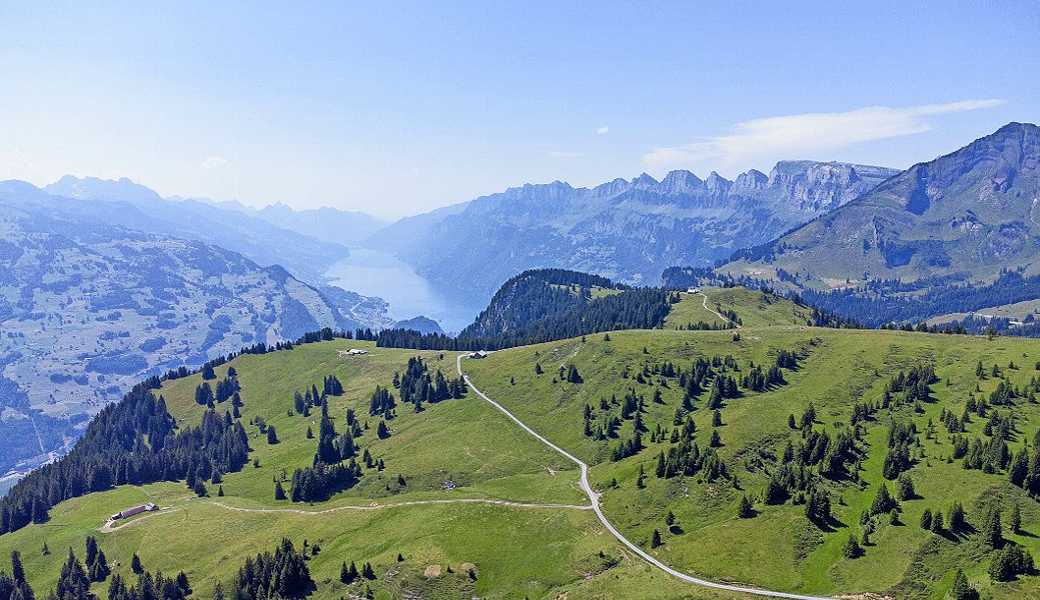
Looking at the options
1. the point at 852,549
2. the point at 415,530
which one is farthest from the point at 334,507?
the point at 852,549

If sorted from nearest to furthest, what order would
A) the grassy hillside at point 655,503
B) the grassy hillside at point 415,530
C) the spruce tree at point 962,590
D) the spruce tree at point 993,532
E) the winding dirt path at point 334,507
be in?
the spruce tree at point 962,590 < the spruce tree at point 993,532 < the grassy hillside at point 655,503 < the grassy hillside at point 415,530 < the winding dirt path at point 334,507

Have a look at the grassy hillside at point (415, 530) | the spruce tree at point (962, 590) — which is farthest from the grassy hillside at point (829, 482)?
the grassy hillside at point (415, 530)

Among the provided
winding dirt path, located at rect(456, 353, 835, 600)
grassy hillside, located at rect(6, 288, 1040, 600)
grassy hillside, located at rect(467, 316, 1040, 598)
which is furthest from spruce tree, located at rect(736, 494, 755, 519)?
winding dirt path, located at rect(456, 353, 835, 600)

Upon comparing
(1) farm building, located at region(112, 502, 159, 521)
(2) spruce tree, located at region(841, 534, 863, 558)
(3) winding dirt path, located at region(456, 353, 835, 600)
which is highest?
(2) spruce tree, located at region(841, 534, 863, 558)

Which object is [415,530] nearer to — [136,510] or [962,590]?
[962,590]

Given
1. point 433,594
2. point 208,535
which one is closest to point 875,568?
point 433,594

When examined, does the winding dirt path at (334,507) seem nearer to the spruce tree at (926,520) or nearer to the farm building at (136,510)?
the farm building at (136,510)

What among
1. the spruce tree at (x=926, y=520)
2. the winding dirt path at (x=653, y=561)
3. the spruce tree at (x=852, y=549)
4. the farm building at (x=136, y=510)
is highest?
the spruce tree at (x=926, y=520)

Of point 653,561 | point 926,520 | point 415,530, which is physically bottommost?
point 415,530

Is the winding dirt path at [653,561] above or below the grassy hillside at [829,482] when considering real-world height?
below

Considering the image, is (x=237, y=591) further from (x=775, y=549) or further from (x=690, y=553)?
(x=775, y=549)

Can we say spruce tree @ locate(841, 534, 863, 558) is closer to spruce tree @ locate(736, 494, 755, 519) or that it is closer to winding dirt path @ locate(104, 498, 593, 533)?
spruce tree @ locate(736, 494, 755, 519)

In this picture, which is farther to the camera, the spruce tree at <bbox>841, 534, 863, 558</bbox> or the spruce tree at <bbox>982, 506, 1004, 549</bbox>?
the spruce tree at <bbox>841, 534, 863, 558</bbox>
